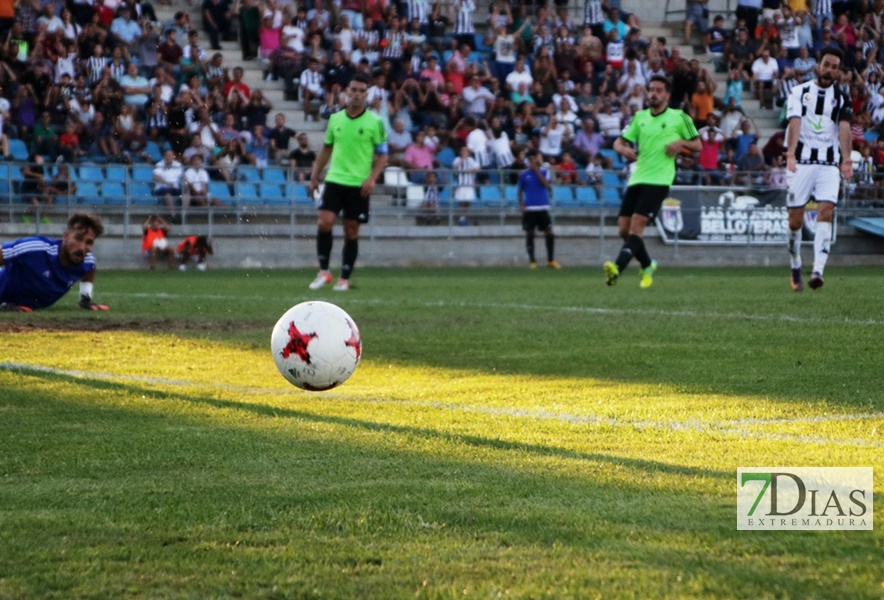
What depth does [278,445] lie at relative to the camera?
15.1 ft

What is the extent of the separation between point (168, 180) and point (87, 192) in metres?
1.43

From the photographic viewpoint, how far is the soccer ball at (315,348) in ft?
18.6

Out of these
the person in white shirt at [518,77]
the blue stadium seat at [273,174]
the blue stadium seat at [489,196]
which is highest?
the person in white shirt at [518,77]

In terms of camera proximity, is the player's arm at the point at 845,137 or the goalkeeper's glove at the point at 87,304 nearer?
the goalkeeper's glove at the point at 87,304

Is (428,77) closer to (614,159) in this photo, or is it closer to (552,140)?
(552,140)

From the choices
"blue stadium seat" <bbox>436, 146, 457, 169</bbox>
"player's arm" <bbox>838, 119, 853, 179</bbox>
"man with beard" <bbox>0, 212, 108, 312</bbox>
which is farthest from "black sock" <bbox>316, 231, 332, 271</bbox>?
"blue stadium seat" <bbox>436, 146, 457, 169</bbox>

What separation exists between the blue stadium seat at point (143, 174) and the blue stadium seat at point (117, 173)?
0.62 ft

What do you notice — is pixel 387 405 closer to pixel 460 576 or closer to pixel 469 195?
pixel 460 576

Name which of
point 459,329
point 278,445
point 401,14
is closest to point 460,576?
point 278,445

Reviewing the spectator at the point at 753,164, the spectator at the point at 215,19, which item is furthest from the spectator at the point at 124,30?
the spectator at the point at 753,164

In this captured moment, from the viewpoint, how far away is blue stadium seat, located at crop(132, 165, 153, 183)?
2245cm

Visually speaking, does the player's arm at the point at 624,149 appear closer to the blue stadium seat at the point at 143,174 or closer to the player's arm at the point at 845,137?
the player's arm at the point at 845,137

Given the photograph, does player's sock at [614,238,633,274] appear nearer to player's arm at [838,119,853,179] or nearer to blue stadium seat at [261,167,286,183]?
player's arm at [838,119,853,179]

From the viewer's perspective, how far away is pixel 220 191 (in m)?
23.2
